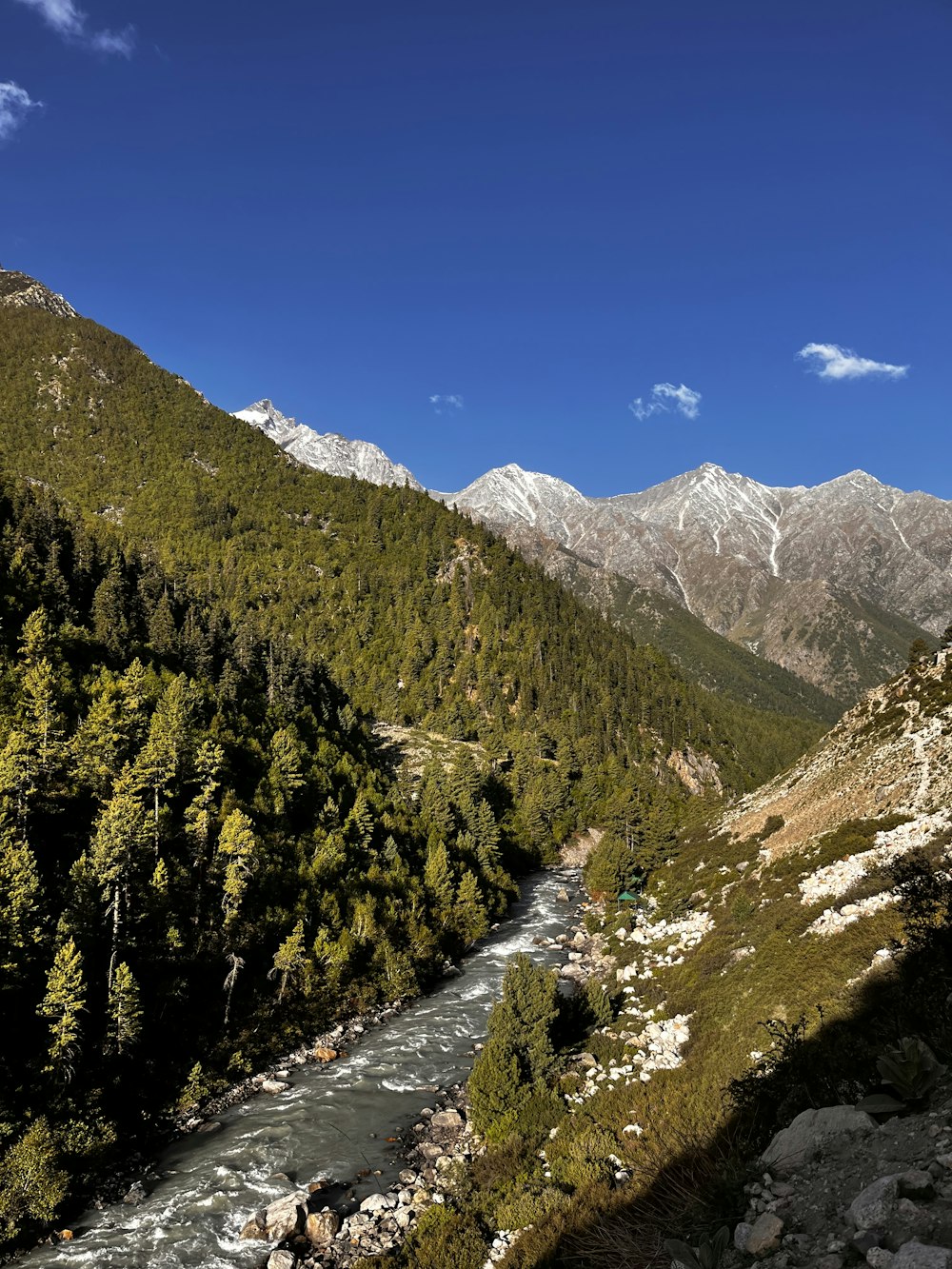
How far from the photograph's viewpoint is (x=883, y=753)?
4319 cm

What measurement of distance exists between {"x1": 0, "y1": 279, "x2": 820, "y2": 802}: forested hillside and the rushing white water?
78879 mm

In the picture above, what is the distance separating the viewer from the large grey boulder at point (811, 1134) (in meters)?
11.3

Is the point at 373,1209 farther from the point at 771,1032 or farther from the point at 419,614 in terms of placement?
the point at 419,614

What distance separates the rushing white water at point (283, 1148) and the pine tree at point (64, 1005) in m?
6.46

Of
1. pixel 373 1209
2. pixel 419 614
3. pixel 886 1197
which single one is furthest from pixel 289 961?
pixel 419 614

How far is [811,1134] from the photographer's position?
11.9 meters

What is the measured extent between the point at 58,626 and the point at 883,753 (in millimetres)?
74259

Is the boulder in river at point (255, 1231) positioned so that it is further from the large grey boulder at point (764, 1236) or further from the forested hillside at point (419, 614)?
the forested hillside at point (419, 614)

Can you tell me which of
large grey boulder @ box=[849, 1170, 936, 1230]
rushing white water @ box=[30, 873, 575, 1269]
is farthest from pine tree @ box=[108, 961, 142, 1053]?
large grey boulder @ box=[849, 1170, 936, 1230]

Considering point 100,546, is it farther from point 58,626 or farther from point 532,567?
point 532,567

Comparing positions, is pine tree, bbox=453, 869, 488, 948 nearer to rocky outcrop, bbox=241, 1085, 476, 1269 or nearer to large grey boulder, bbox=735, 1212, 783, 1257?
rocky outcrop, bbox=241, 1085, 476, 1269

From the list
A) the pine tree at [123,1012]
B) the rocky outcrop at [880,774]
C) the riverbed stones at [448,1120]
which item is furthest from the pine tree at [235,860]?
the rocky outcrop at [880,774]

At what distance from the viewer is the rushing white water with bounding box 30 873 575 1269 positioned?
22.8 metres

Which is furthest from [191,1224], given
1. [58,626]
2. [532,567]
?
[532,567]
